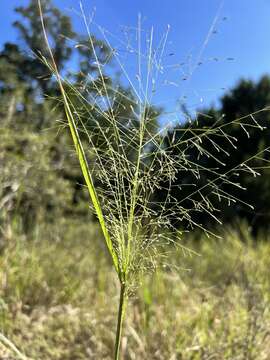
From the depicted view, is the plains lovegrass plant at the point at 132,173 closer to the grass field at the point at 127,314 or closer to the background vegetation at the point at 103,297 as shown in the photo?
the background vegetation at the point at 103,297

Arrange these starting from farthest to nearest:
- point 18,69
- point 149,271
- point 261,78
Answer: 1. point 261,78
2. point 18,69
3. point 149,271

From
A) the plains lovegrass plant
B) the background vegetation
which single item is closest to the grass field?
the background vegetation

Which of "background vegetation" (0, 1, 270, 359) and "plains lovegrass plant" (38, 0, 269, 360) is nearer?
"plains lovegrass plant" (38, 0, 269, 360)

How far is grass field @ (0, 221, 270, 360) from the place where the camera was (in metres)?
1.72

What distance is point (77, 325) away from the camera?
2008 millimetres

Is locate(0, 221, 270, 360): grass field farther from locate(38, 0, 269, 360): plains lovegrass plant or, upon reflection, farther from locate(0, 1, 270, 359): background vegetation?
locate(38, 0, 269, 360): plains lovegrass plant

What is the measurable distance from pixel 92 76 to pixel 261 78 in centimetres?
889

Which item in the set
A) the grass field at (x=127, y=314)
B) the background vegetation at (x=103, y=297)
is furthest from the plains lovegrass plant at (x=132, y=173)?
the grass field at (x=127, y=314)

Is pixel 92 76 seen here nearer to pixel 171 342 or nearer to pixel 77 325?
pixel 171 342

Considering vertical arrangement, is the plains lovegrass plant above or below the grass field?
above

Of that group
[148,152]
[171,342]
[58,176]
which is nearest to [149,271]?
[148,152]

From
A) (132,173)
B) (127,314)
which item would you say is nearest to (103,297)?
(127,314)

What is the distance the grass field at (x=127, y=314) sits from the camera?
1.72 meters

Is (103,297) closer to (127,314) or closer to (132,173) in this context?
(127,314)
